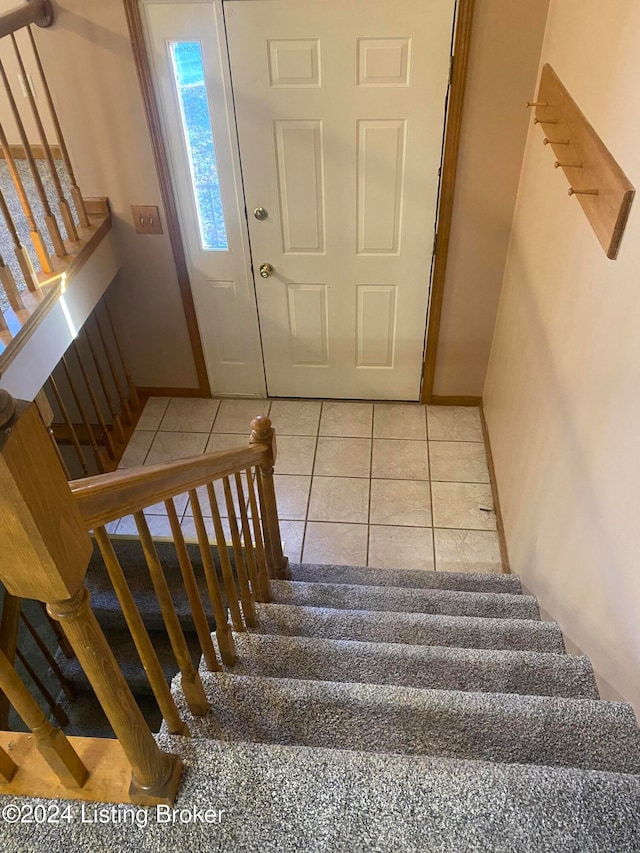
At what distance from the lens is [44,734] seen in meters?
1.02

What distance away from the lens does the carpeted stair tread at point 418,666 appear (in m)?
1.64

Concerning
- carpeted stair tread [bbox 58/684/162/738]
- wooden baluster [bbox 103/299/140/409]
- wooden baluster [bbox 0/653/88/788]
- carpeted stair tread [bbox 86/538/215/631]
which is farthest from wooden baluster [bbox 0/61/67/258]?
wooden baluster [bbox 0/653/88/788]

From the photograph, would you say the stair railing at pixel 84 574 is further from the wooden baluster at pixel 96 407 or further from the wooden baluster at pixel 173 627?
the wooden baluster at pixel 96 407

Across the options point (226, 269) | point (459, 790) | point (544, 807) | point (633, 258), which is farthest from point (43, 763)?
point (226, 269)

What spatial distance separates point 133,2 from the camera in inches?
99.9

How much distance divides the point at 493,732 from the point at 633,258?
1.14 m

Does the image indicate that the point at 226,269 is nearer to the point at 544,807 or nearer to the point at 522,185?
the point at 522,185

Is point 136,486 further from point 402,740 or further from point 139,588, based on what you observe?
point 139,588

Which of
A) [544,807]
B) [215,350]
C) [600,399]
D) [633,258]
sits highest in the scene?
[633,258]

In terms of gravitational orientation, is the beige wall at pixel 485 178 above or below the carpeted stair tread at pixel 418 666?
above

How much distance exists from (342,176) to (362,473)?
1.46 m

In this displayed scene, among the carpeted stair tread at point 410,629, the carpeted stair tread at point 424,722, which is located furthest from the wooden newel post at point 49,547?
the carpeted stair tread at point 410,629

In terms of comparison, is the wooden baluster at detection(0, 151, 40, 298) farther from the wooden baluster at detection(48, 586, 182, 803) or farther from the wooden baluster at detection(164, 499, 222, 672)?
the wooden baluster at detection(48, 586, 182, 803)

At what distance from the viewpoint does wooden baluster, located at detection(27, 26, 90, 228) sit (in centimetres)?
260
